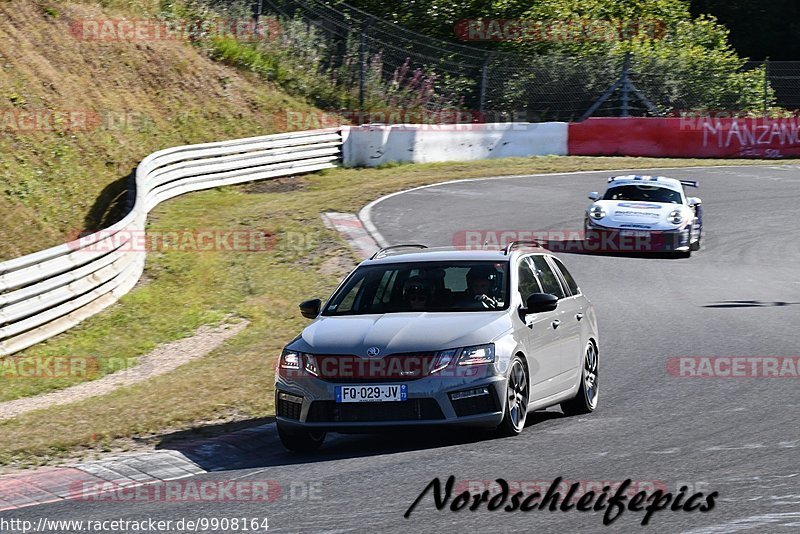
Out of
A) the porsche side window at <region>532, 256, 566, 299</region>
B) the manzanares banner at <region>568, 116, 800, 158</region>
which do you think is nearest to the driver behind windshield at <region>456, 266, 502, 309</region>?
the porsche side window at <region>532, 256, 566, 299</region>

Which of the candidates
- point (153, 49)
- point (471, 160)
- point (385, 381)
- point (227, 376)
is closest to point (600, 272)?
point (227, 376)

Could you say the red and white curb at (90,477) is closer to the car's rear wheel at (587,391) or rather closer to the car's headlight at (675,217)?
the car's rear wheel at (587,391)

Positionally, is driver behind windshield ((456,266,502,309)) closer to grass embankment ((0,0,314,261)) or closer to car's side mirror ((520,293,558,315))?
car's side mirror ((520,293,558,315))

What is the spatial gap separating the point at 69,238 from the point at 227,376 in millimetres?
11935

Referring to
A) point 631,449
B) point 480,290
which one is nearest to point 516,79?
point 480,290

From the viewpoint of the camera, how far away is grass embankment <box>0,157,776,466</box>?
10289mm

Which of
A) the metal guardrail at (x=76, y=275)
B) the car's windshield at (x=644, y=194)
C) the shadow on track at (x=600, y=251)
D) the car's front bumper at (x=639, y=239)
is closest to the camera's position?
the metal guardrail at (x=76, y=275)

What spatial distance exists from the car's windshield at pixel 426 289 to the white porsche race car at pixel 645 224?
492 inches

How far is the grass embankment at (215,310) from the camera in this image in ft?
33.8

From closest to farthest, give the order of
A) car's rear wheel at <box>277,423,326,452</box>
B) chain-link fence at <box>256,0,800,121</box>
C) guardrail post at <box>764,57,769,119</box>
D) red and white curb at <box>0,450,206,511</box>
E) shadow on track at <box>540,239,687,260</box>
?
red and white curb at <box>0,450,206,511</box>
car's rear wheel at <box>277,423,326,452</box>
shadow on track at <box>540,239,687,260</box>
chain-link fence at <box>256,0,800,121</box>
guardrail post at <box>764,57,769,119</box>

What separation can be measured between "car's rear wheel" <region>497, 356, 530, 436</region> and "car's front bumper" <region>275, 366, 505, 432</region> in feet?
0.45

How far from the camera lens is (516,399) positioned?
29.6ft

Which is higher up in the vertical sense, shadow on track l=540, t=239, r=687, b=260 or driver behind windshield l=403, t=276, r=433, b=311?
driver behind windshield l=403, t=276, r=433, b=311

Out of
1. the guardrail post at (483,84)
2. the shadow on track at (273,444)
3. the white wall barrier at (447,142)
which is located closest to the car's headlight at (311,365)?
the shadow on track at (273,444)
